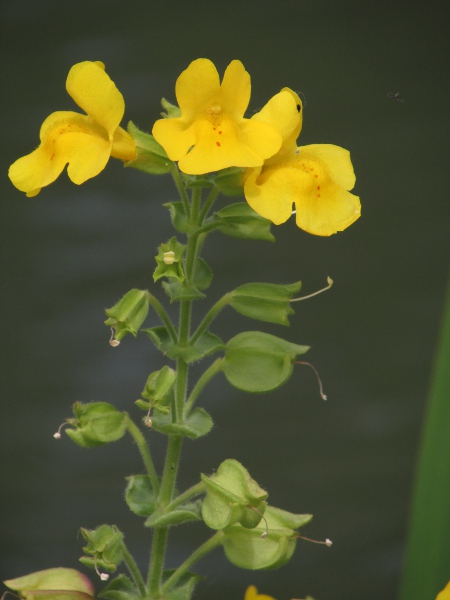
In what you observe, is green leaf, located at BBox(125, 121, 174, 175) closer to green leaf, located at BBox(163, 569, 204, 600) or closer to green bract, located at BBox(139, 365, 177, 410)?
green bract, located at BBox(139, 365, 177, 410)

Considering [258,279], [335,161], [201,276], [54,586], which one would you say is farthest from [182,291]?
[258,279]

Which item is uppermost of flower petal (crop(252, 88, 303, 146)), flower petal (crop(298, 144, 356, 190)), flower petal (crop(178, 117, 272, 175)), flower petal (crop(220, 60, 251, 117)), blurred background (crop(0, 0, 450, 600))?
flower petal (crop(220, 60, 251, 117))

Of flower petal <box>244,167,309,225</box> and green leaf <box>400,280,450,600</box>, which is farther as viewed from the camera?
green leaf <box>400,280,450,600</box>

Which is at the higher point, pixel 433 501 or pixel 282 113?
pixel 282 113

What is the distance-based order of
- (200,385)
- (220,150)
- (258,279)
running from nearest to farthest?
1. (220,150)
2. (200,385)
3. (258,279)

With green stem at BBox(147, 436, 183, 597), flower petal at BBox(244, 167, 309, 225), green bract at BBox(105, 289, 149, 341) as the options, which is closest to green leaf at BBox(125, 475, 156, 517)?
green stem at BBox(147, 436, 183, 597)

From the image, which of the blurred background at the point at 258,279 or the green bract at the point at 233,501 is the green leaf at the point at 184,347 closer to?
the green bract at the point at 233,501

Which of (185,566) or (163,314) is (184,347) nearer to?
(163,314)

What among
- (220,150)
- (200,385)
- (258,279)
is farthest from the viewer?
(258,279)
